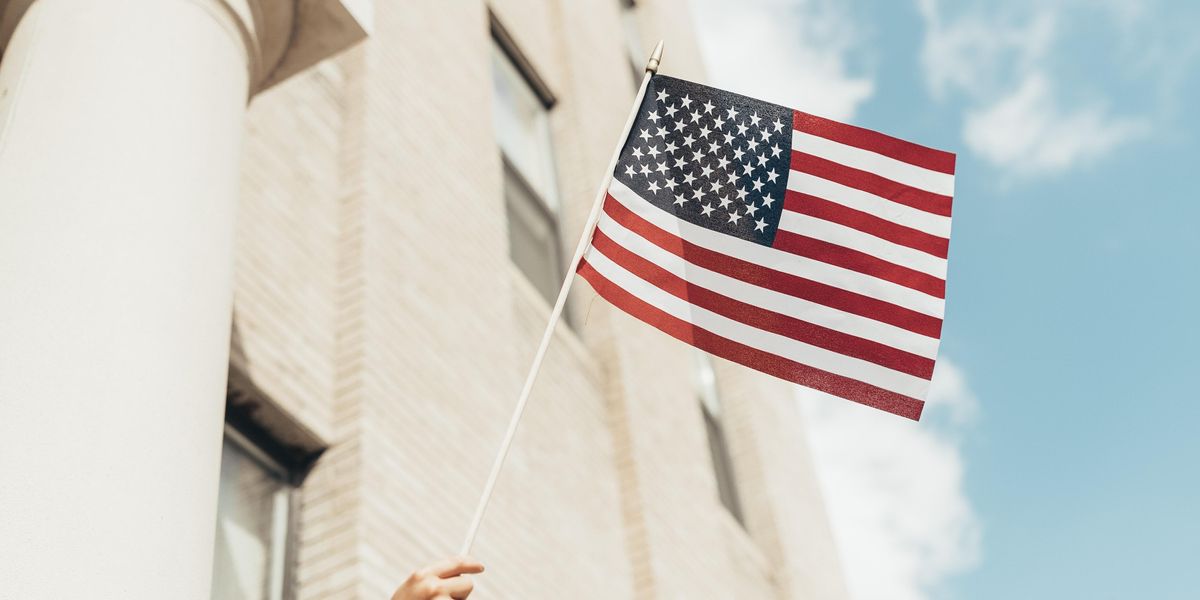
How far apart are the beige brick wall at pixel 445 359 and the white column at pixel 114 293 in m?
1.58

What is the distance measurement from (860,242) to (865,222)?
0.29ft

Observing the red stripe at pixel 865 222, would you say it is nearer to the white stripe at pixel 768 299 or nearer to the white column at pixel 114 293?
the white stripe at pixel 768 299

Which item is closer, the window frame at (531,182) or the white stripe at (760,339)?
the white stripe at (760,339)

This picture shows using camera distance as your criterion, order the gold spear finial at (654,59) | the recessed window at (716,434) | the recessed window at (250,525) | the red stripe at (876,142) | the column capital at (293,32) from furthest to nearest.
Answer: the recessed window at (716,434), the red stripe at (876,142), the recessed window at (250,525), the gold spear finial at (654,59), the column capital at (293,32)

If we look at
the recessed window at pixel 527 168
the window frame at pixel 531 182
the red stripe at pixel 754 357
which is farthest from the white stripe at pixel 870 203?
the recessed window at pixel 527 168

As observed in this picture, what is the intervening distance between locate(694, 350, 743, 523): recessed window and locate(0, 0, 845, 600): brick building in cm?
5

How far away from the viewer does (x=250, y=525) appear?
5332 millimetres

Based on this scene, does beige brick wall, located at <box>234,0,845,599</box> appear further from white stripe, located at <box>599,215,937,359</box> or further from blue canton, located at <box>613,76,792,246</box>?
blue canton, located at <box>613,76,792,246</box>

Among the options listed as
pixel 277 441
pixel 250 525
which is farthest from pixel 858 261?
pixel 250 525

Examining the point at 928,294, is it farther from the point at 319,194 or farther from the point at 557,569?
the point at 319,194

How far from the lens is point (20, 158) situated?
3.33 m

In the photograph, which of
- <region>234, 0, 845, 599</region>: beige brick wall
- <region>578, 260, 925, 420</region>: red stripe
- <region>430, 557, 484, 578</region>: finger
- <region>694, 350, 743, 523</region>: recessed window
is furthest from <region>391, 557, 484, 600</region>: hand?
<region>694, 350, 743, 523</region>: recessed window

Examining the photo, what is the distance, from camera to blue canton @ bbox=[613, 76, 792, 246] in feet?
16.7

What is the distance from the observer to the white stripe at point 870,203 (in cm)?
513
